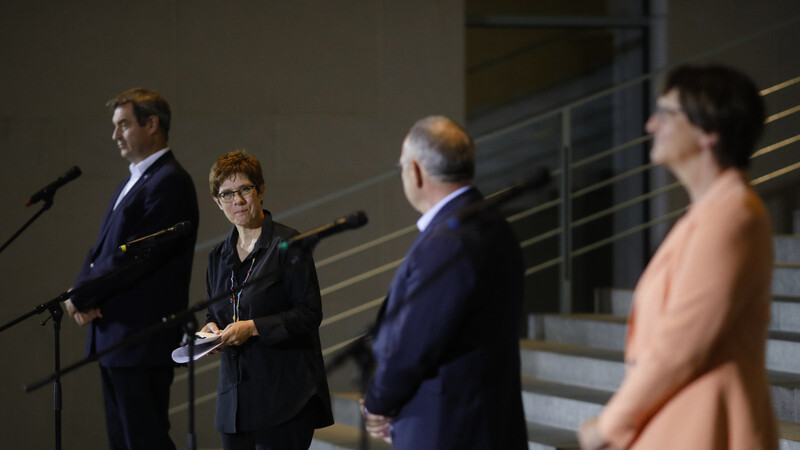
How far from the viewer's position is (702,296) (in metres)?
1.64

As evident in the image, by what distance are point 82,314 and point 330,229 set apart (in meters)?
1.54

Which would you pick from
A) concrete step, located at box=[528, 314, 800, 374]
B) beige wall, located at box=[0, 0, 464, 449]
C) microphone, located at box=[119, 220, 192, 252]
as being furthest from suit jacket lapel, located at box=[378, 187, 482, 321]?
beige wall, located at box=[0, 0, 464, 449]

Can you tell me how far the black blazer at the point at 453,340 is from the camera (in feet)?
6.96

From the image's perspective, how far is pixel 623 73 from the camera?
6441 mm

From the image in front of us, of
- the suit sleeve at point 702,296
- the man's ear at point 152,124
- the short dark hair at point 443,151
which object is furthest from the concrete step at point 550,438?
the suit sleeve at point 702,296

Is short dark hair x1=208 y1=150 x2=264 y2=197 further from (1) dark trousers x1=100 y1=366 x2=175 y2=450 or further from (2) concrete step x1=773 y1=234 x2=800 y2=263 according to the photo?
(2) concrete step x1=773 y1=234 x2=800 y2=263

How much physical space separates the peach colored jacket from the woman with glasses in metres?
1.40

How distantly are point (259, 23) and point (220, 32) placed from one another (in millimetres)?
220

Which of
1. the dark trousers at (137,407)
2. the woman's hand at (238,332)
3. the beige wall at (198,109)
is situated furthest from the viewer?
the beige wall at (198,109)

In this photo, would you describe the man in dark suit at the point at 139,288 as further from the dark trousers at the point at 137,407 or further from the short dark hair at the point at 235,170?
the short dark hair at the point at 235,170

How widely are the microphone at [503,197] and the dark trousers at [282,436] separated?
3.72 feet

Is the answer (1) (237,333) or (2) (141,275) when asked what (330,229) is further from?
(2) (141,275)

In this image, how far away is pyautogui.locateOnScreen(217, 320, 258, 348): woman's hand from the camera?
295cm

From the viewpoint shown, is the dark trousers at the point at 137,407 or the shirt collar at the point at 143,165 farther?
the shirt collar at the point at 143,165
